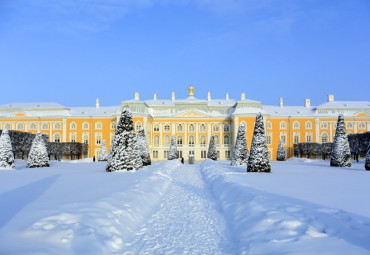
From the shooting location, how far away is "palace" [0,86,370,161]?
165 feet

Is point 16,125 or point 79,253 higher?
point 16,125

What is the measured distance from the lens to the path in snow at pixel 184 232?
4.73 m

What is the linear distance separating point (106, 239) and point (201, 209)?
3347mm

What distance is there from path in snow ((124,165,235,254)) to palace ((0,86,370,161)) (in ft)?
139

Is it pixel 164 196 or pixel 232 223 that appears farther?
pixel 164 196

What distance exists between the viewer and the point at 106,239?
15.6 ft

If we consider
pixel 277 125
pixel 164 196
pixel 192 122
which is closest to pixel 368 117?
pixel 277 125

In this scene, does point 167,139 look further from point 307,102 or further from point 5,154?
point 5,154

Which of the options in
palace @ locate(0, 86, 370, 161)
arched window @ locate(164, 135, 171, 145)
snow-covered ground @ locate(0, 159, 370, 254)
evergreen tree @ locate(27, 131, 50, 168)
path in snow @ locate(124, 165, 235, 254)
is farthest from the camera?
arched window @ locate(164, 135, 171, 145)

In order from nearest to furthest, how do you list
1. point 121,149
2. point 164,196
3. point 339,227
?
point 339,227 < point 164,196 < point 121,149

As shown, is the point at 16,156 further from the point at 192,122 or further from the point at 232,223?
the point at 232,223

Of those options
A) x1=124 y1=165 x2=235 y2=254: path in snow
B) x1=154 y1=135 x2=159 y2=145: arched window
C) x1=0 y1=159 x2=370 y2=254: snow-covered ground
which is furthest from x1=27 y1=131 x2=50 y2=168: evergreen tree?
x1=154 y1=135 x2=159 y2=145: arched window

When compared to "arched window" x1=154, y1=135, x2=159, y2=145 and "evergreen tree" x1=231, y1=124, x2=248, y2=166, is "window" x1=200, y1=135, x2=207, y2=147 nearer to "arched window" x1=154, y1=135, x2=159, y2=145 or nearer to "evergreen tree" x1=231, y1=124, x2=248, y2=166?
"arched window" x1=154, y1=135, x2=159, y2=145

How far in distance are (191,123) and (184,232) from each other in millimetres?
45708
